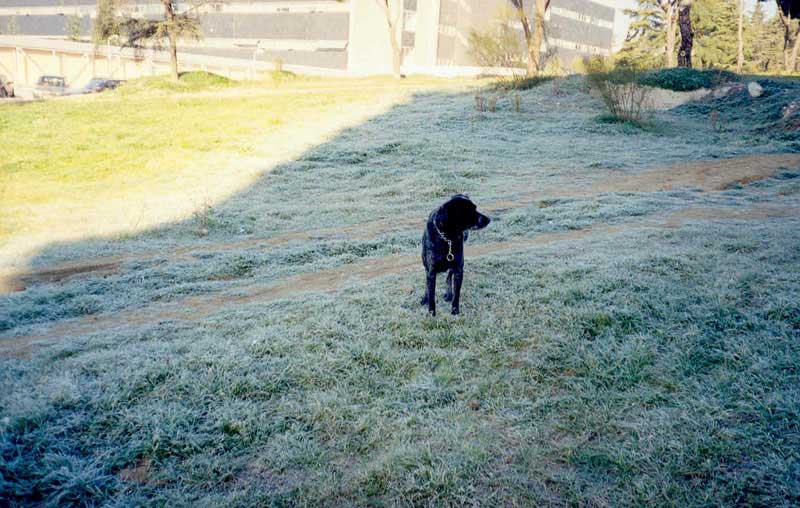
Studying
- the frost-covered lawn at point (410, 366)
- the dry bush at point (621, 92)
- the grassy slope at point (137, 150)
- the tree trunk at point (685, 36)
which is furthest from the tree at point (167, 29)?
the frost-covered lawn at point (410, 366)

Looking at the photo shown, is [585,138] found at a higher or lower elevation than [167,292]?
higher

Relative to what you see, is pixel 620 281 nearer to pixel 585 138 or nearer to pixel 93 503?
pixel 93 503

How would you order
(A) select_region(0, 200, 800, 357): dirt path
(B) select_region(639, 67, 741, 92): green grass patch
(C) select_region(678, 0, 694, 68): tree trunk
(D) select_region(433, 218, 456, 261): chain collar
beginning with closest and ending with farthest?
1. (D) select_region(433, 218, 456, 261): chain collar
2. (A) select_region(0, 200, 800, 357): dirt path
3. (B) select_region(639, 67, 741, 92): green grass patch
4. (C) select_region(678, 0, 694, 68): tree trunk

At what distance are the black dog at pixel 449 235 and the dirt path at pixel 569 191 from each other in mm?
3642

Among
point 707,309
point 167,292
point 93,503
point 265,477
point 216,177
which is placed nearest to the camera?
point 93,503

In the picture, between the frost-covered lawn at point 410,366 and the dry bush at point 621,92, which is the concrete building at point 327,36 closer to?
the dry bush at point 621,92

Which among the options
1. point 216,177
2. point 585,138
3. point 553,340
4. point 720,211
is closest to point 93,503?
point 553,340

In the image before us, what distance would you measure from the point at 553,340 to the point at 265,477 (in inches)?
107

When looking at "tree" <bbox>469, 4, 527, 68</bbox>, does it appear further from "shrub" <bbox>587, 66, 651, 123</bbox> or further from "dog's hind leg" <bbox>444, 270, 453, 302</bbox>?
"dog's hind leg" <bbox>444, 270, 453, 302</bbox>

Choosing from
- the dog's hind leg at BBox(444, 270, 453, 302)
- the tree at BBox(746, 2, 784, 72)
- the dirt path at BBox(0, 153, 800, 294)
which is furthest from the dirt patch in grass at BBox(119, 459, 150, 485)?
the tree at BBox(746, 2, 784, 72)

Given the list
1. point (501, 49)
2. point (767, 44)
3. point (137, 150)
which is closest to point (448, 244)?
→ point (137, 150)

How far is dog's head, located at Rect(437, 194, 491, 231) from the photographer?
4.73 meters

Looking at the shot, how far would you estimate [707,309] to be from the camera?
16.8 feet

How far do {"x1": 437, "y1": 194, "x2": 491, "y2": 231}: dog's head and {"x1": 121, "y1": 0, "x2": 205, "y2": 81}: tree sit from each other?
33.7 meters
